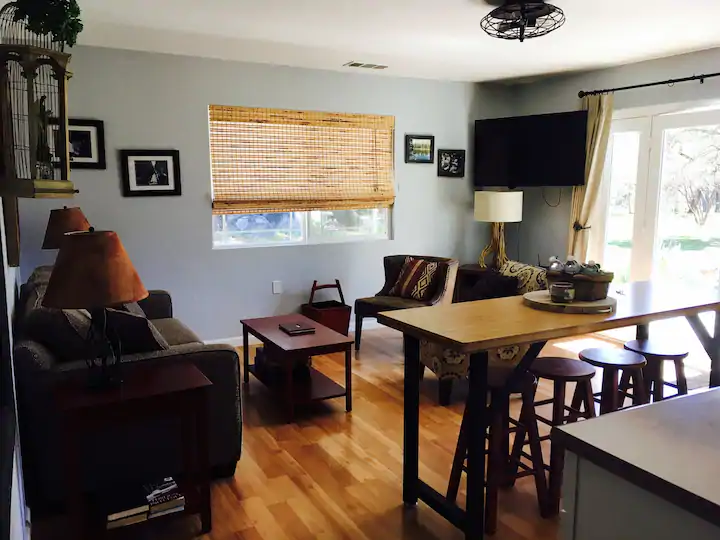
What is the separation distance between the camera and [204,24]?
3750 mm

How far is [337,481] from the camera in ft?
9.27

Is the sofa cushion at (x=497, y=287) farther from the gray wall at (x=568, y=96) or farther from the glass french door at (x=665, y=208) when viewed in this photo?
the gray wall at (x=568, y=96)

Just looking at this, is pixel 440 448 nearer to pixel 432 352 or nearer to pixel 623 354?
pixel 432 352

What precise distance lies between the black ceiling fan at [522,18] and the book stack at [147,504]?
3024 mm

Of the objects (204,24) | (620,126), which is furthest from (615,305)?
(620,126)

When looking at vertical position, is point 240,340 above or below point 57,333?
below

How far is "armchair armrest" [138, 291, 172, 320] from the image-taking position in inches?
167

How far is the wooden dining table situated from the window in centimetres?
299

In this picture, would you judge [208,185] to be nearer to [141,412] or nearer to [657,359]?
[141,412]

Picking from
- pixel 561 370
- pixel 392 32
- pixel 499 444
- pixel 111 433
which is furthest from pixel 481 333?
pixel 392 32

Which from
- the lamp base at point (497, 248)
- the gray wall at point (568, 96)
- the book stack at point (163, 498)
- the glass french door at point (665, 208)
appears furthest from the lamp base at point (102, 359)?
the gray wall at point (568, 96)

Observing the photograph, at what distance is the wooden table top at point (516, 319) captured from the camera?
6.80ft

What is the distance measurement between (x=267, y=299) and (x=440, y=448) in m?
2.60

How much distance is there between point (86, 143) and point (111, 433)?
2777 mm
